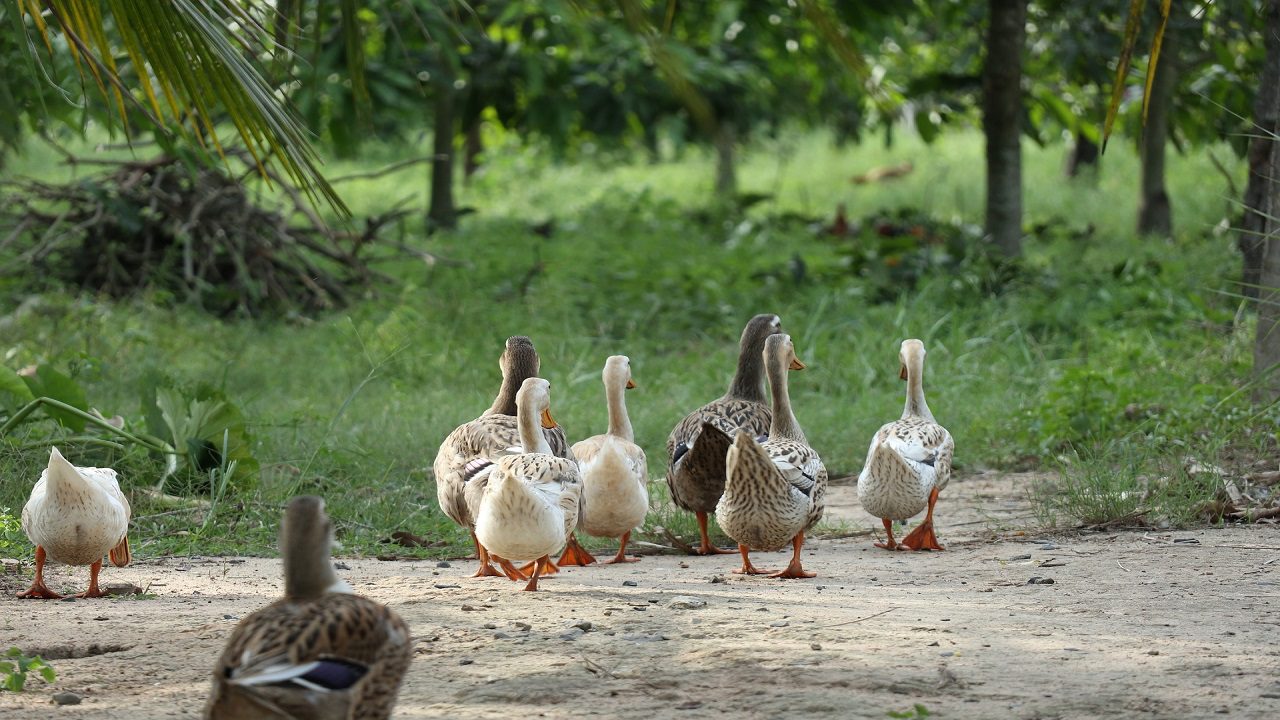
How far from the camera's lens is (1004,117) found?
1286 centimetres

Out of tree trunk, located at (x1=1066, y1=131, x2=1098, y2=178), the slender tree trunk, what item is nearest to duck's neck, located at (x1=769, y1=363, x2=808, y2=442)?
tree trunk, located at (x1=1066, y1=131, x2=1098, y2=178)

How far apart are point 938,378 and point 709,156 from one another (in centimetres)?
1516

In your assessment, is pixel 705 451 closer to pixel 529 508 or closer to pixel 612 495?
pixel 612 495

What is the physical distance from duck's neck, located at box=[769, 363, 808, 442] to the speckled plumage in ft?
0.66

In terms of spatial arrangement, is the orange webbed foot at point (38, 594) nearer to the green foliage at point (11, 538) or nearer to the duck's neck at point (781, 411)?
the green foliage at point (11, 538)

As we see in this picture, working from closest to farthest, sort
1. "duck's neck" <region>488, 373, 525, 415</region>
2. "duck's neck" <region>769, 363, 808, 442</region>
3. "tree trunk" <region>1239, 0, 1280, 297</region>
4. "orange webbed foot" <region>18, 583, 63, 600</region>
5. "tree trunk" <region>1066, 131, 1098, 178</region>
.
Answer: "orange webbed foot" <region>18, 583, 63, 600</region>, "duck's neck" <region>769, 363, 808, 442</region>, "duck's neck" <region>488, 373, 525, 415</region>, "tree trunk" <region>1239, 0, 1280, 297</region>, "tree trunk" <region>1066, 131, 1098, 178</region>

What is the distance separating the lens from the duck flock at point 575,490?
13.0 feet

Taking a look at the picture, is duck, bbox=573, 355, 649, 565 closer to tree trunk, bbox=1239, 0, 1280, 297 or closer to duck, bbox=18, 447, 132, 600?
duck, bbox=18, 447, 132, 600

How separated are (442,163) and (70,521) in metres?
10.8

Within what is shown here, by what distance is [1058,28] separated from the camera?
13.9m

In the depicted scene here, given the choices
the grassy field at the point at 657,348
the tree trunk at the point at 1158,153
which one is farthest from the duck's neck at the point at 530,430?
the tree trunk at the point at 1158,153

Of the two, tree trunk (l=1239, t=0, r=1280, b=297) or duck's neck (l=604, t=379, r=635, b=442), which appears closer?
duck's neck (l=604, t=379, r=635, b=442)

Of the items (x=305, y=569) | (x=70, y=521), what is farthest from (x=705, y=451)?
(x=305, y=569)

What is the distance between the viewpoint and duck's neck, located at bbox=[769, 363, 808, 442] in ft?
22.8
